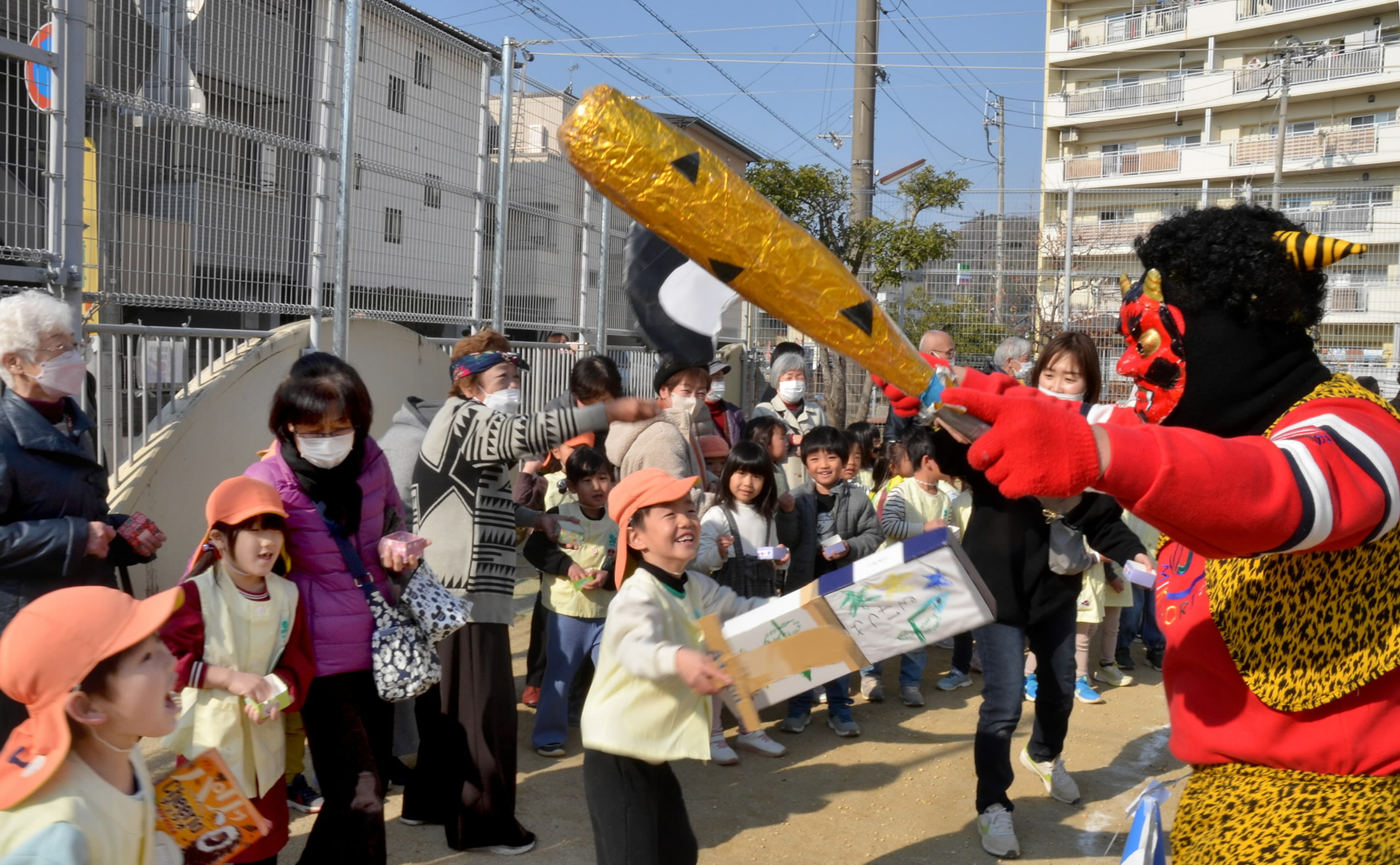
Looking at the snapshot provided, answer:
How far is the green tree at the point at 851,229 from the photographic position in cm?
1128

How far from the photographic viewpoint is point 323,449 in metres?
3.49

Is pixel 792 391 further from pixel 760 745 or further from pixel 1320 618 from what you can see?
pixel 1320 618

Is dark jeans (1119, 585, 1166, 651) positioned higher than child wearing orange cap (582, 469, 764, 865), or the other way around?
child wearing orange cap (582, 469, 764, 865)

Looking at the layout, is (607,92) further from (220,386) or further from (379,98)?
(379,98)

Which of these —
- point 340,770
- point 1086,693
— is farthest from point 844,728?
point 340,770

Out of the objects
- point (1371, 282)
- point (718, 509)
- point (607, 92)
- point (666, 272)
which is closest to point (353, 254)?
point (718, 509)

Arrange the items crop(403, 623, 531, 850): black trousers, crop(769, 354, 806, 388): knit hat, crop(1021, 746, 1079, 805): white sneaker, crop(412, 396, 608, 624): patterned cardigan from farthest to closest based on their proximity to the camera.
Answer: crop(769, 354, 806, 388): knit hat, crop(1021, 746, 1079, 805): white sneaker, crop(403, 623, 531, 850): black trousers, crop(412, 396, 608, 624): patterned cardigan

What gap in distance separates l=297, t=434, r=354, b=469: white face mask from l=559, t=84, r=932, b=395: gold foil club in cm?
161

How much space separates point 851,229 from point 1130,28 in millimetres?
32150

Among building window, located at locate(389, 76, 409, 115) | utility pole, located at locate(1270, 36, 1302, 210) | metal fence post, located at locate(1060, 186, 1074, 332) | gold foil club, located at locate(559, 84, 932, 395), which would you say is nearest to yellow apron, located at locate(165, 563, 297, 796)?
gold foil club, located at locate(559, 84, 932, 395)

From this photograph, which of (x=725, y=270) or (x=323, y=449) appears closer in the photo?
(x=725, y=270)

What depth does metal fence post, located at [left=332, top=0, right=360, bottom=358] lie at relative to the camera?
6.29 m

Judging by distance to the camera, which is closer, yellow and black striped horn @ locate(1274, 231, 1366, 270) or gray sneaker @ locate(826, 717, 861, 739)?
yellow and black striped horn @ locate(1274, 231, 1366, 270)

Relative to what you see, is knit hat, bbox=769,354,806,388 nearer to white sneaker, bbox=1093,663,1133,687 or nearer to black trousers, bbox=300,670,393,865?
white sneaker, bbox=1093,663,1133,687
